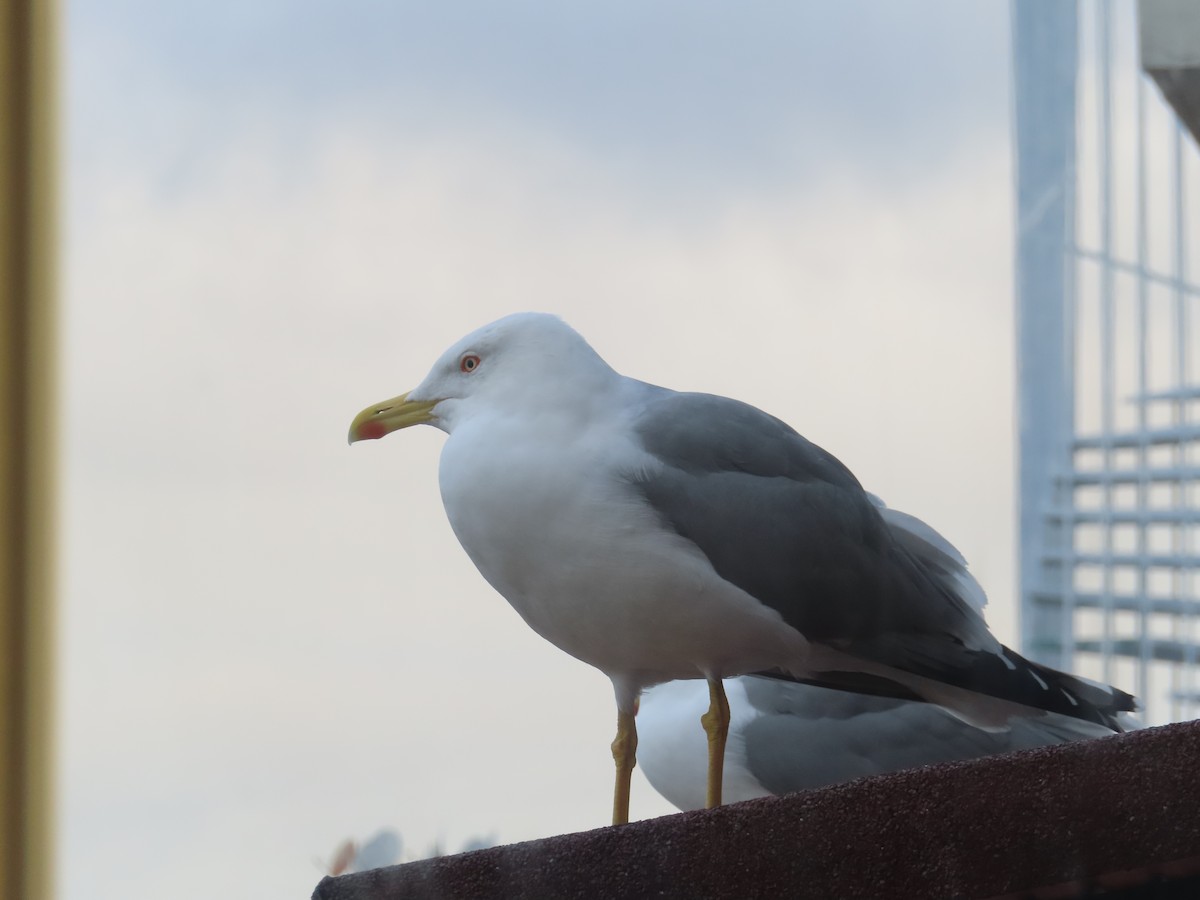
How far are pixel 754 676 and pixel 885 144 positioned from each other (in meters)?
0.42

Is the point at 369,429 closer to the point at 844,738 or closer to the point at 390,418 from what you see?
the point at 390,418

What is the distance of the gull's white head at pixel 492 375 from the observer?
86 centimetres

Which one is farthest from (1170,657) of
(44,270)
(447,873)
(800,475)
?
(44,270)

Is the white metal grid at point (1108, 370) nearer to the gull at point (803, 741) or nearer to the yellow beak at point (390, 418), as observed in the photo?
the gull at point (803, 741)

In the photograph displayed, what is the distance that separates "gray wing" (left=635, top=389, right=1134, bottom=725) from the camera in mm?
832

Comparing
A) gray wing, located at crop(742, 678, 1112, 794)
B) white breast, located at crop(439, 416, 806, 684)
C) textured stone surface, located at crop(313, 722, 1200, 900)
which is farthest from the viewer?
gray wing, located at crop(742, 678, 1112, 794)

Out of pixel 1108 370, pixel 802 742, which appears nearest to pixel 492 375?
pixel 802 742

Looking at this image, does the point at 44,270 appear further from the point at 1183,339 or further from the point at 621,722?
the point at 1183,339

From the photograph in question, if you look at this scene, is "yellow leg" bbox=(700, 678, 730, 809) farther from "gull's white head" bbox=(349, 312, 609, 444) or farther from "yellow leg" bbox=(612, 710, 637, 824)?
"gull's white head" bbox=(349, 312, 609, 444)

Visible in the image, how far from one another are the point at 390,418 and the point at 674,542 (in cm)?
20

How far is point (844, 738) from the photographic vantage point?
101 centimetres

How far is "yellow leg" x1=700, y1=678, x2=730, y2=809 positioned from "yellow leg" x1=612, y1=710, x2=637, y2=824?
0.05 meters

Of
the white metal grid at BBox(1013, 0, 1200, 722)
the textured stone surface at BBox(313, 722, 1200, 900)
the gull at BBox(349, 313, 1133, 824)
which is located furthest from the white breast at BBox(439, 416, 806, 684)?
the white metal grid at BBox(1013, 0, 1200, 722)

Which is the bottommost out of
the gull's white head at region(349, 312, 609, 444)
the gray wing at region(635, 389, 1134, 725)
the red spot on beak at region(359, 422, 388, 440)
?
the gray wing at region(635, 389, 1134, 725)
